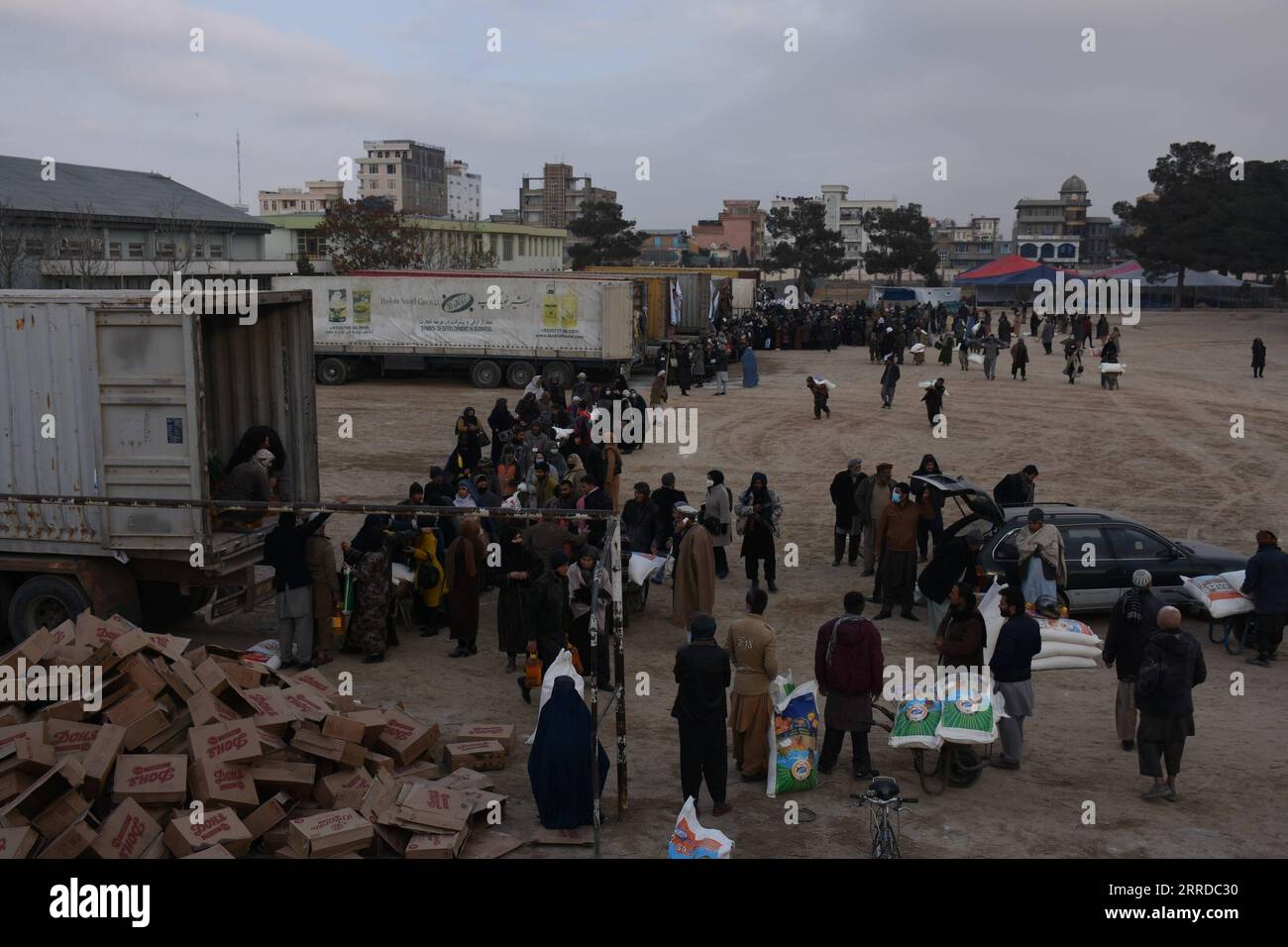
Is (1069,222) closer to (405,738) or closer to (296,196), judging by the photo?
(296,196)

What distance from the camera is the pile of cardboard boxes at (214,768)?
22.6 feet

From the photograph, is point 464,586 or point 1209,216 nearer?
point 464,586

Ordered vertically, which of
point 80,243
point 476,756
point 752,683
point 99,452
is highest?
point 80,243

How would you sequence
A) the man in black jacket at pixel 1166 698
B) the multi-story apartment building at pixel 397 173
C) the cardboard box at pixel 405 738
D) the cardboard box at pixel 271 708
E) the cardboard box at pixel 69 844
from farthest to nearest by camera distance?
1. the multi-story apartment building at pixel 397 173
2. the cardboard box at pixel 405 738
3. the man in black jacket at pixel 1166 698
4. the cardboard box at pixel 271 708
5. the cardboard box at pixel 69 844

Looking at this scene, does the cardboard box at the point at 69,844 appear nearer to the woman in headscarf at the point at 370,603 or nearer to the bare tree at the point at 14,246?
the woman in headscarf at the point at 370,603

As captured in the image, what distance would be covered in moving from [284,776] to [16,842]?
1578 mm

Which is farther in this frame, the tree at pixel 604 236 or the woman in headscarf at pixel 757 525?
the tree at pixel 604 236

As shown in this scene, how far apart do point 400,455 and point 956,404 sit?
47.5 ft

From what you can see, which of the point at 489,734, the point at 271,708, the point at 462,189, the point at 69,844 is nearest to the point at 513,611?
the point at 489,734

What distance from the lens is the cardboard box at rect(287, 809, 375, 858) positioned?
270 inches
